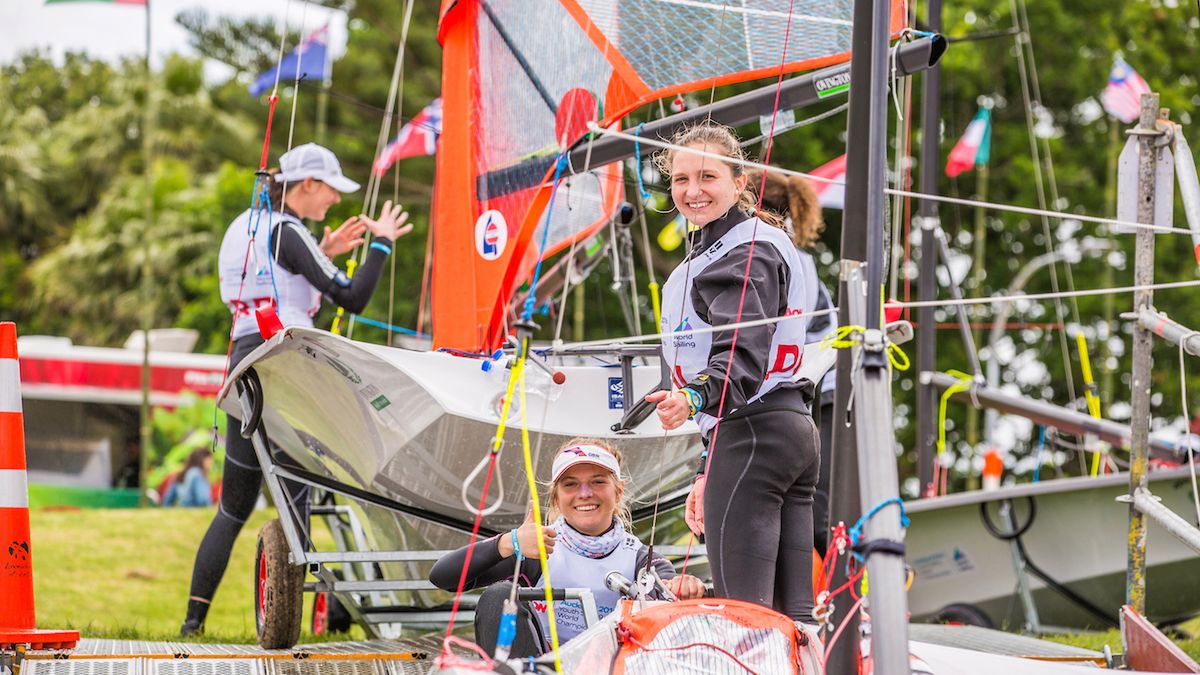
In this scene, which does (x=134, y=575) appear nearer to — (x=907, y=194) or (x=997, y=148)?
(x=907, y=194)

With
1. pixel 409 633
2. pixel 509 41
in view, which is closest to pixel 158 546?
pixel 409 633

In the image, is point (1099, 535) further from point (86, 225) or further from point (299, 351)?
point (86, 225)

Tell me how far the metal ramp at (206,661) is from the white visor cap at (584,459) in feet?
2.65

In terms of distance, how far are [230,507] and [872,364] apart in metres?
3.24

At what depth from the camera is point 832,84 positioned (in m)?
4.57

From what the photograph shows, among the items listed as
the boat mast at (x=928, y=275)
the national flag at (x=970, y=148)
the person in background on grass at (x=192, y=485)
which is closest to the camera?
the boat mast at (x=928, y=275)

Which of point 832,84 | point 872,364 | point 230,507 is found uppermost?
point 832,84

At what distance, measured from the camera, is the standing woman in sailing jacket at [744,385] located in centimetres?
322

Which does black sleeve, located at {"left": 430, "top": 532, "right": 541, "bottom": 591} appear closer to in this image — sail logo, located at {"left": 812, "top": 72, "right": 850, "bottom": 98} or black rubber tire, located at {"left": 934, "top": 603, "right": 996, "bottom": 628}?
sail logo, located at {"left": 812, "top": 72, "right": 850, "bottom": 98}

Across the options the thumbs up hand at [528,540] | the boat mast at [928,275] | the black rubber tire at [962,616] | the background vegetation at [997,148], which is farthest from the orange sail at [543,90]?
the background vegetation at [997,148]

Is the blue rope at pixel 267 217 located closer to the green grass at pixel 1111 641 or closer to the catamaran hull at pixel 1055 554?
the green grass at pixel 1111 641

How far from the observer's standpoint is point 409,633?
558 centimetres

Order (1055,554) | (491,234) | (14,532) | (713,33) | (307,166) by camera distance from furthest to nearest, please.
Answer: (1055,554)
(491,234)
(713,33)
(307,166)
(14,532)

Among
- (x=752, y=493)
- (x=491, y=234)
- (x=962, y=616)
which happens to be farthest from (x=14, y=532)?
(x=962, y=616)
